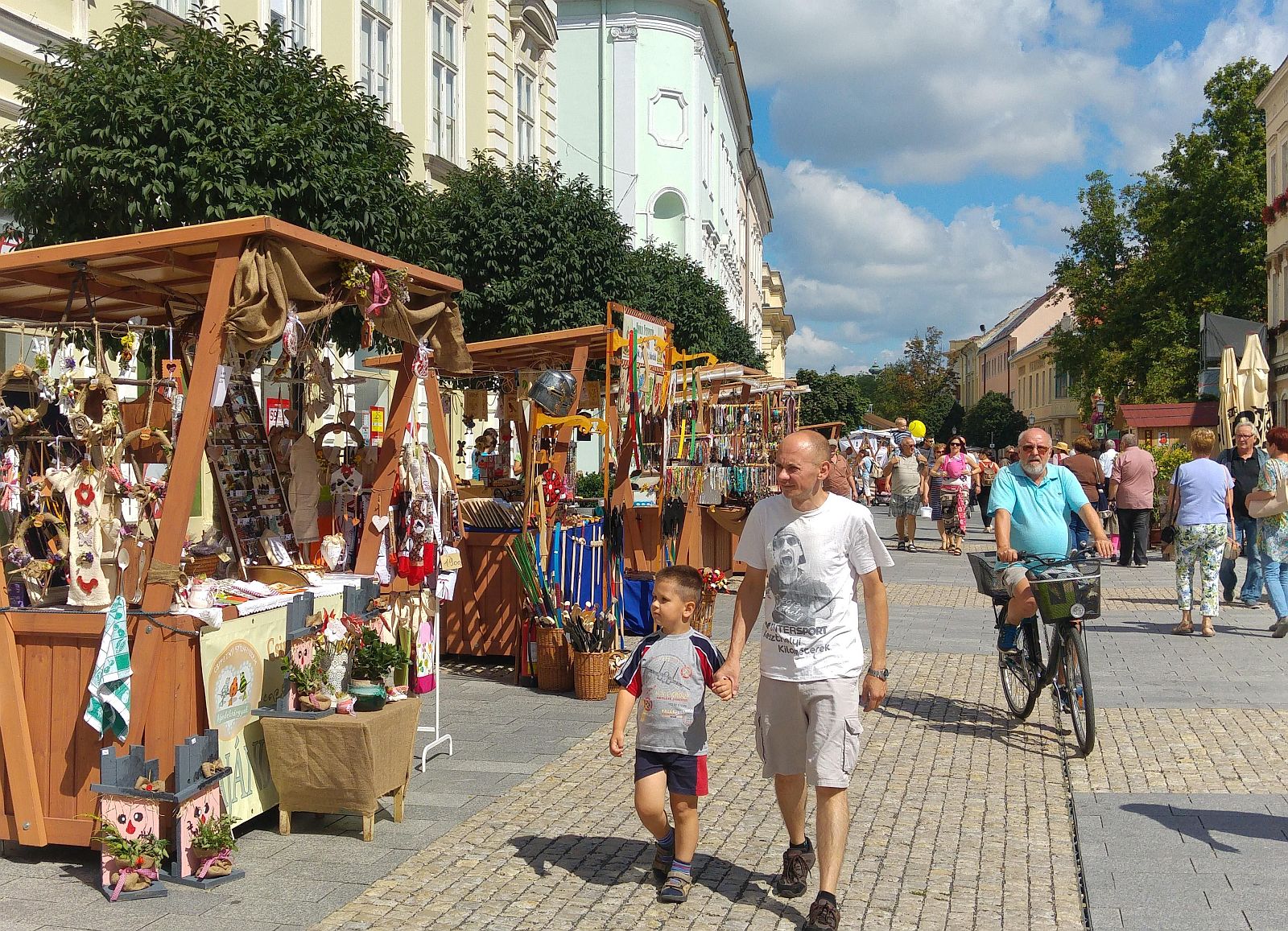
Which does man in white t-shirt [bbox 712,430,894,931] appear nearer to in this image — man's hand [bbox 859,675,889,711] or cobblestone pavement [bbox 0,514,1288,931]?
man's hand [bbox 859,675,889,711]

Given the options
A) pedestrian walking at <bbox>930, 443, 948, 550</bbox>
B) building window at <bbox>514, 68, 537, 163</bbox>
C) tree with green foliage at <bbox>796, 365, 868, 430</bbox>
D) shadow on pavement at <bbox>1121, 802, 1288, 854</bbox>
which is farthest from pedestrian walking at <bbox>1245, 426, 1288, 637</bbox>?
tree with green foliage at <bbox>796, 365, 868, 430</bbox>

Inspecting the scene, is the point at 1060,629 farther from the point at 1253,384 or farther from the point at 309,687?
the point at 1253,384

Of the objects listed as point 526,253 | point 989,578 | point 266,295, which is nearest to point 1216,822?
point 989,578

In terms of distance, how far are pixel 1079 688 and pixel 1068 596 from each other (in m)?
0.51

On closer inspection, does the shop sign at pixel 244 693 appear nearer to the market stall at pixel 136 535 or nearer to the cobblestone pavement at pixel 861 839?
the market stall at pixel 136 535

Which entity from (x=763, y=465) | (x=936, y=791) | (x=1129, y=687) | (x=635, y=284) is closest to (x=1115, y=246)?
(x=635, y=284)

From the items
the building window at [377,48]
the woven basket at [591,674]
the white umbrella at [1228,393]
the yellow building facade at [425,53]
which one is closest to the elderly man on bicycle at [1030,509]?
the woven basket at [591,674]

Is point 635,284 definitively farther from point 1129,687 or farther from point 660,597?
point 660,597

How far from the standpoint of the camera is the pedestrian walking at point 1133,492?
57.1 feet

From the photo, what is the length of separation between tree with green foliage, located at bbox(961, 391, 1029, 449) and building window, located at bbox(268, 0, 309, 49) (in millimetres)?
73486

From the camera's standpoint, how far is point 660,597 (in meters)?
4.84

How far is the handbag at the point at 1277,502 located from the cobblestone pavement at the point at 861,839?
294 centimetres

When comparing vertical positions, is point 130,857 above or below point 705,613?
below

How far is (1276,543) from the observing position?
11.3 m
